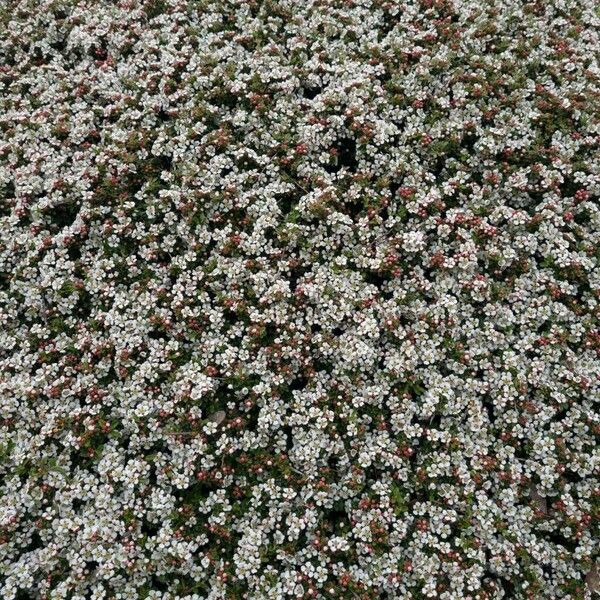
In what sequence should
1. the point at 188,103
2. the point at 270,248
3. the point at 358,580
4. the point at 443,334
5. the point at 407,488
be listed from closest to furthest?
the point at 358,580, the point at 407,488, the point at 443,334, the point at 270,248, the point at 188,103

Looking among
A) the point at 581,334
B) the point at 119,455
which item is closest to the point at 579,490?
the point at 581,334

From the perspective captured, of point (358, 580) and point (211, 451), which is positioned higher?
point (211, 451)

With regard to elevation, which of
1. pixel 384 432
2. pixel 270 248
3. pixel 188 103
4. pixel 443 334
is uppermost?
pixel 188 103

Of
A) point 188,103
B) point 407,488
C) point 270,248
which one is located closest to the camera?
point 407,488

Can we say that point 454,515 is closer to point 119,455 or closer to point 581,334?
point 581,334

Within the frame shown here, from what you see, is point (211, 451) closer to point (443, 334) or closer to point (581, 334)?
point (443, 334)

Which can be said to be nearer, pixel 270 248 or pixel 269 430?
pixel 269 430
